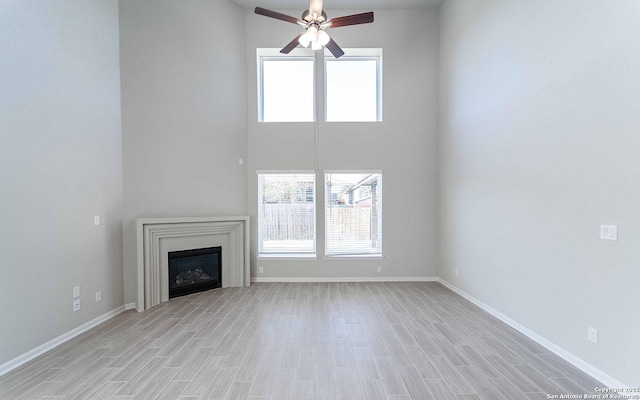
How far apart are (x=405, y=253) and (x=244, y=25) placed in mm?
5329

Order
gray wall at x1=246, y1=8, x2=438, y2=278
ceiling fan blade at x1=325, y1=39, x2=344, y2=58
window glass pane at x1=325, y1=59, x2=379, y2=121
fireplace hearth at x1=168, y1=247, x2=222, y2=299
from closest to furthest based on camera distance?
ceiling fan blade at x1=325, y1=39, x2=344, y2=58 < fireplace hearth at x1=168, y1=247, x2=222, y2=299 < gray wall at x1=246, y1=8, x2=438, y2=278 < window glass pane at x1=325, y1=59, x2=379, y2=121

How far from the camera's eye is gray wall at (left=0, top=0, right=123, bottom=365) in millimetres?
2691

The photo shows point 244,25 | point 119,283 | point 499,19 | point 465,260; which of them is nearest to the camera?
point 499,19

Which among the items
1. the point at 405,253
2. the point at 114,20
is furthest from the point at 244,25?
the point at 405,253

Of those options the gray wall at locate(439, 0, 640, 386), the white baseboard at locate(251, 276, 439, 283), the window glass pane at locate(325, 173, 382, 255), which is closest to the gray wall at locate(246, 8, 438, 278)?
the white baseboard at locate(251, 276, 439, 283)

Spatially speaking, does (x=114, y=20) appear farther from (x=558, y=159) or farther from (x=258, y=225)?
(x=558, y=159)

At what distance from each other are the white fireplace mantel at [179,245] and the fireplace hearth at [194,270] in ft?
0.29

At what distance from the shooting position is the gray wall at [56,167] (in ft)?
8.83

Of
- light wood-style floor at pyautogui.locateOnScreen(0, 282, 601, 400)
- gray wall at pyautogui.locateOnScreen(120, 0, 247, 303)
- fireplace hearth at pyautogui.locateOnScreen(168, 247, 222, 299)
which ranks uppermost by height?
gray wall at pyautogui.locateOnScreen(120, 0, 247, 303)

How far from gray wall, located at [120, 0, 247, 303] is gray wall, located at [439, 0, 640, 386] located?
3987 millimetres

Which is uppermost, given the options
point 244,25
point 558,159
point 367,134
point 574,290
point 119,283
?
point 244,25

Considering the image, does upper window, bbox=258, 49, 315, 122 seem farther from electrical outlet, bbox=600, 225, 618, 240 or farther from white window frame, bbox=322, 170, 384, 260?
electrical outlet, bbox=600, 225, 618, 240

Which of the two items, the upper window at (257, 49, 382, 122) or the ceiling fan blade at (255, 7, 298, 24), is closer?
the ceiling fan blade at (255, 7, 298, 24)

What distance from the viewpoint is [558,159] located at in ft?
9.36
